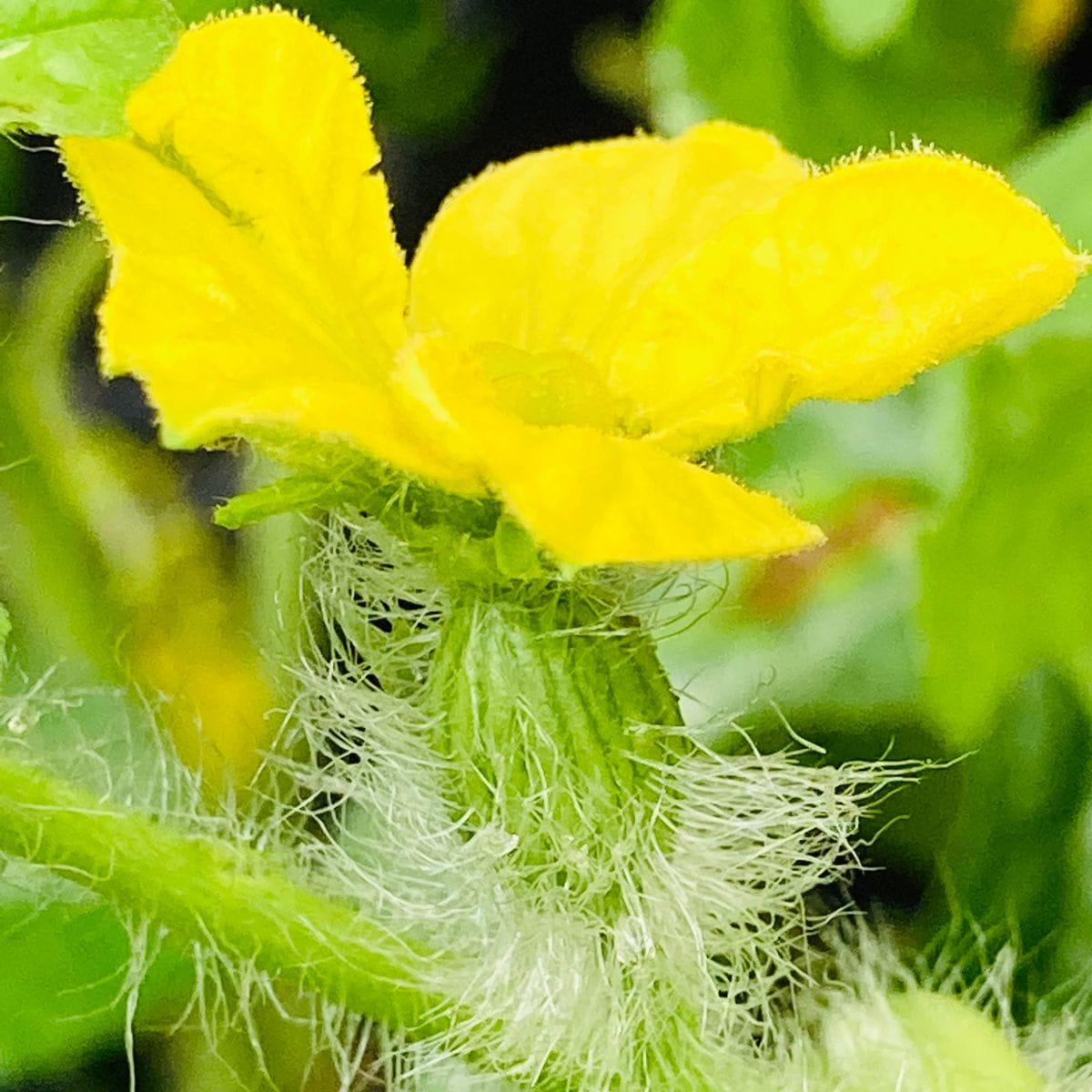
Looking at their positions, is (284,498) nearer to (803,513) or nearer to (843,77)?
(803,513)

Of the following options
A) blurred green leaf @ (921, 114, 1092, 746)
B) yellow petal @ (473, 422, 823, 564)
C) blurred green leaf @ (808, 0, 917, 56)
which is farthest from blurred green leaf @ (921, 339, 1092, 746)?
yellow petal @ (473, 422, 823, 564)

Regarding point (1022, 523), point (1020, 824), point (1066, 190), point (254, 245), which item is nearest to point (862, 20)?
point (1066, 190)

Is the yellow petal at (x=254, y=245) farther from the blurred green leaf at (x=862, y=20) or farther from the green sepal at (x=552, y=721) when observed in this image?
the blurred green leaf at (x=862, y=20)

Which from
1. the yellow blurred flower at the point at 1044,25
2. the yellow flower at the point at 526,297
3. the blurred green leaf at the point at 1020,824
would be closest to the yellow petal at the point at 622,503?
the yellow flower at the point at 526,297

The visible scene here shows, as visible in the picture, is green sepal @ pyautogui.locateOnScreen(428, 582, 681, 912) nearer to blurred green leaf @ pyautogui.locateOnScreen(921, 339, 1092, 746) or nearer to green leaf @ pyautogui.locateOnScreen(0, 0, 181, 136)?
green leaf @ pyautogui.locateOnScreen(0, 0, 181, 136)

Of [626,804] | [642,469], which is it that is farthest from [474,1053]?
[642,469]

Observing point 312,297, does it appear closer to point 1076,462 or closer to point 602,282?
point 602,282
